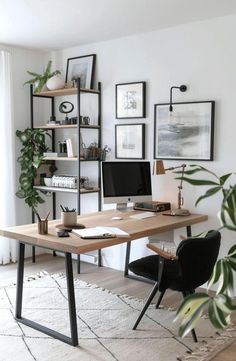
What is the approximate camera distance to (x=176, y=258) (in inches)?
109

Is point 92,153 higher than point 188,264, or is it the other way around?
point 92,153

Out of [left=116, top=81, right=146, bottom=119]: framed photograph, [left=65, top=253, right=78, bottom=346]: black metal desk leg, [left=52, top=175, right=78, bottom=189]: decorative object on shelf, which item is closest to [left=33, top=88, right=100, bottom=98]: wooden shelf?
[left=116, top=81, right=146, bottom=119]: framed photograph

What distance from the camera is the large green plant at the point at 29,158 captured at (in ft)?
16.1

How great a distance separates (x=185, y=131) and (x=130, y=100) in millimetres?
734

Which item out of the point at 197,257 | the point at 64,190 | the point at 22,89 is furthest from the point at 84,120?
the point at 197,257

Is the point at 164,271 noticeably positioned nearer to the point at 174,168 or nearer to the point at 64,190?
the point at 174,168

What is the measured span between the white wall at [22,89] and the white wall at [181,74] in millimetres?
784

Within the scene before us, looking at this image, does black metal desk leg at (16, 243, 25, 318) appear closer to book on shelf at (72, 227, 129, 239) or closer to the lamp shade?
book on shelf at (72, 227, 129, 239)

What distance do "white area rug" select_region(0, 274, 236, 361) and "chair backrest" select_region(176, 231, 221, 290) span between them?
44 cm

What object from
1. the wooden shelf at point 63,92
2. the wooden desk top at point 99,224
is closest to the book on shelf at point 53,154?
→ the wooden shelf at point 63,92

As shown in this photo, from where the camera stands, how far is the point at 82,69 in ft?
15.9

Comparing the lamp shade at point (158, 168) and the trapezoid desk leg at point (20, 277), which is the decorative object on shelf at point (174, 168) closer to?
the lamp shade at point (158, 168)

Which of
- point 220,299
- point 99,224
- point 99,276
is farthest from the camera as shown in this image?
point 99,276

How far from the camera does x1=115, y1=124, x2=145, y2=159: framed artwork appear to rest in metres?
4.41
